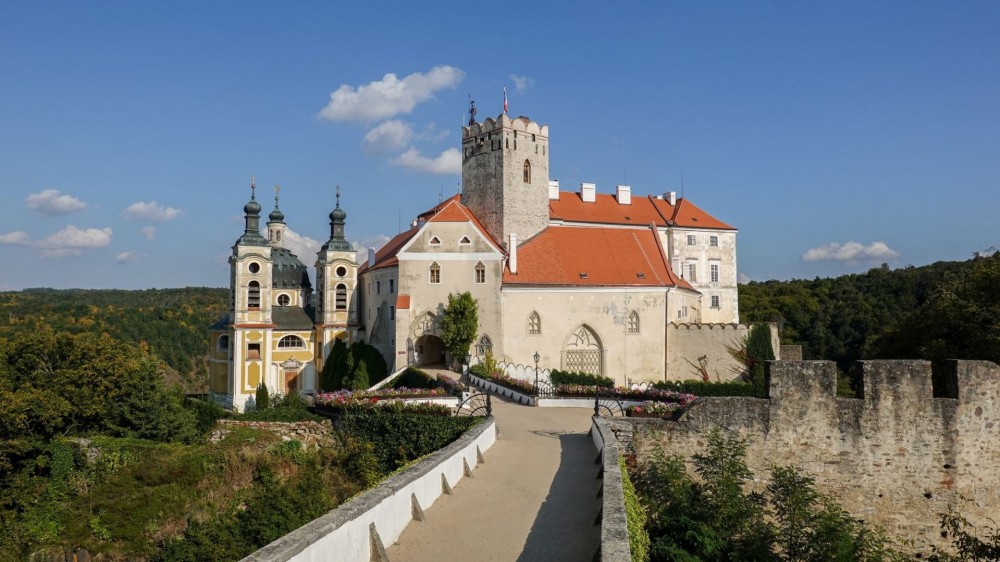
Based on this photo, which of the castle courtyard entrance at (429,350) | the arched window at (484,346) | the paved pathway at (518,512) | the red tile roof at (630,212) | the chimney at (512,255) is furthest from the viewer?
the red tile roof at (630,212)

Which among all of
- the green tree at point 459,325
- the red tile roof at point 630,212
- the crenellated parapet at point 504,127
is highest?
the crenellated parapet at point 504,127

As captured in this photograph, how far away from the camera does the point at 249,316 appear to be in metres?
43.6

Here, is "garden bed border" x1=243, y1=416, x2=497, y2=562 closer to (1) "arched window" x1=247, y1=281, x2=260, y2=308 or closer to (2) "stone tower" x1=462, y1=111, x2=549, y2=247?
(2) "stone tower" x1=462, y1=111, x2=549, y2=247

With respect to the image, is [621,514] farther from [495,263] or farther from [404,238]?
[404,238]

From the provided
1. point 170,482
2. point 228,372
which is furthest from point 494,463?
point 228,372

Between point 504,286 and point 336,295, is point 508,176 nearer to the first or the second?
point 504,286

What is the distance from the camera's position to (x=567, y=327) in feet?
117

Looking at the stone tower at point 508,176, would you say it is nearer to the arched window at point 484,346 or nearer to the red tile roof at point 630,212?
the red tile roof at point 630,212

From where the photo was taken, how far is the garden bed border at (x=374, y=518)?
6.54m

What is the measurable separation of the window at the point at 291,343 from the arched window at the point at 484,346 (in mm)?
15407

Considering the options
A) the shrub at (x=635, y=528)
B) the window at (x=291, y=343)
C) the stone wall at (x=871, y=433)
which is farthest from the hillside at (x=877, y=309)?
the window at (x=291, y=343)

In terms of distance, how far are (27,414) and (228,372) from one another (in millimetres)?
19451

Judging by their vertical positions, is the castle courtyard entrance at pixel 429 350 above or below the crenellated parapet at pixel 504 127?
below

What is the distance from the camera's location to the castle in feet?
116
